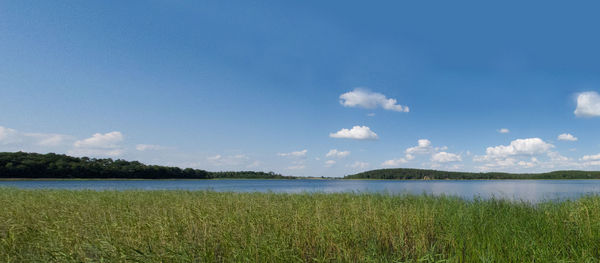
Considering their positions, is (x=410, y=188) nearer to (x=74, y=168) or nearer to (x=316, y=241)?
(x=316, y=241)

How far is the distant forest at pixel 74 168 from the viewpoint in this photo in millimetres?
72681

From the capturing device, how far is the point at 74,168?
274 ft

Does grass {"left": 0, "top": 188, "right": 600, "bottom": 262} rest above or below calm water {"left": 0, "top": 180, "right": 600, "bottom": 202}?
above

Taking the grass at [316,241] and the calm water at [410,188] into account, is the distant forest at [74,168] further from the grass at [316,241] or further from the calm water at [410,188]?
the grass at [316,241]

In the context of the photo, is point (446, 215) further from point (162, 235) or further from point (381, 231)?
point (162, 235)

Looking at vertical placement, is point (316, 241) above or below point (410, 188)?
above

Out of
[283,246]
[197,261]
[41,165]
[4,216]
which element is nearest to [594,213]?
[283,246]

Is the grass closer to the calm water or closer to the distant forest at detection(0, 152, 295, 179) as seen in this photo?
the calm water

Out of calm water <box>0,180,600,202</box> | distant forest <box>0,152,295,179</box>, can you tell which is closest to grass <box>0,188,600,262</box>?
calm water <box>0,180,600,202</box>

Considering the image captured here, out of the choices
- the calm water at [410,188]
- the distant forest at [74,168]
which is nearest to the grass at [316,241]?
the calm water at [410,188]

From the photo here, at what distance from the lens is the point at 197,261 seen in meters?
4.41

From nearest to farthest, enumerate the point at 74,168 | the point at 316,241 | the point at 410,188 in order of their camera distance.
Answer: the point at 316,241
the point at 410,188
the point at 74,168

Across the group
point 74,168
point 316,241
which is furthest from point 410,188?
point 74,168

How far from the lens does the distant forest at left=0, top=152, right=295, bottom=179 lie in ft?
238
